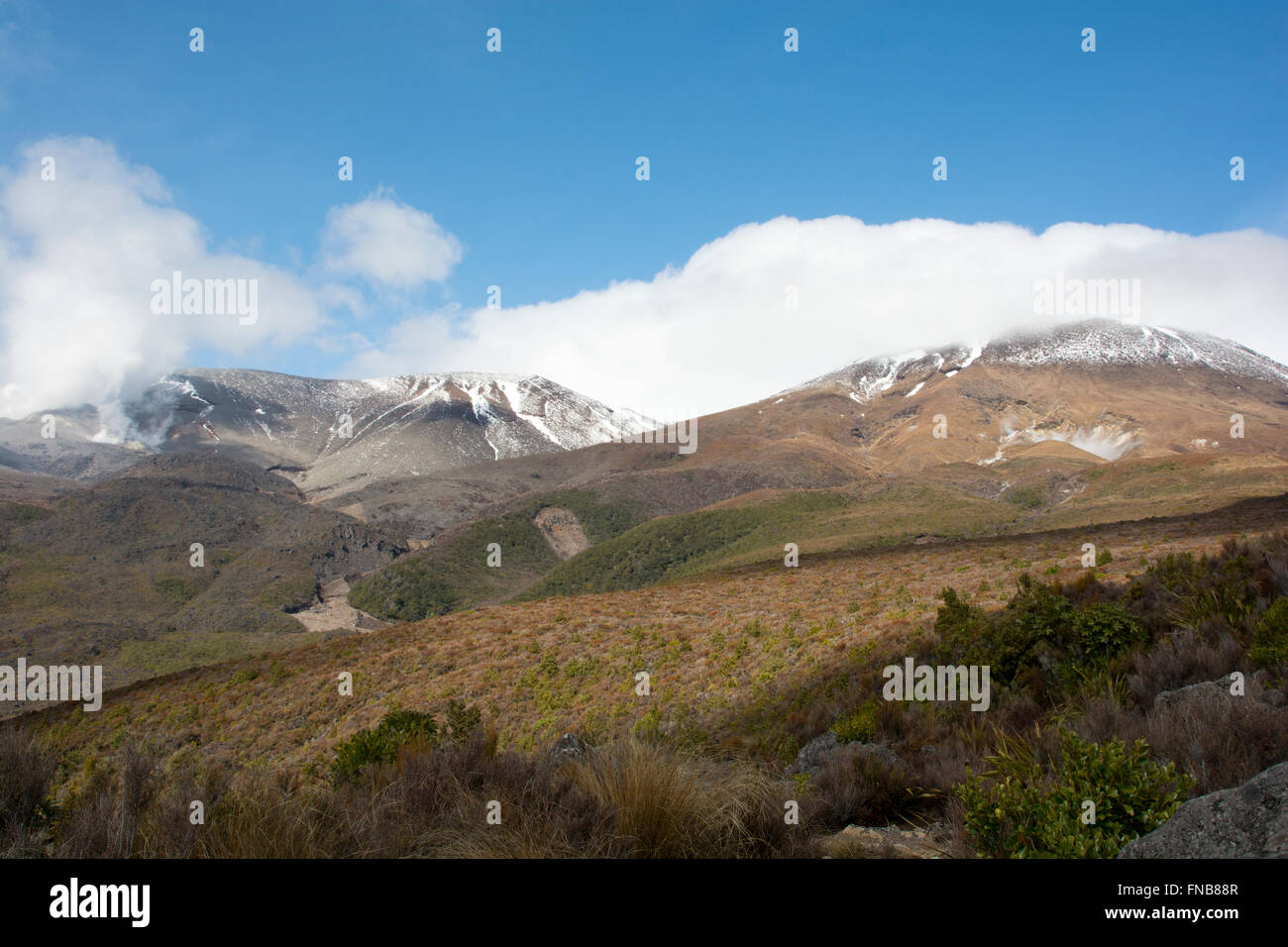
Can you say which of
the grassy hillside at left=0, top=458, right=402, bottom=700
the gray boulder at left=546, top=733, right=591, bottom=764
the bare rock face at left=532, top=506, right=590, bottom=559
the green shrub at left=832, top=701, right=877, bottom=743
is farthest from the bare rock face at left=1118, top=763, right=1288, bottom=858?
the bare rock face at left=532, top=506, right=590, bottom=559

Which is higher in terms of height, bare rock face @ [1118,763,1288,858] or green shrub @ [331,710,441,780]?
bare rock face @ [1118,763,1288,858]

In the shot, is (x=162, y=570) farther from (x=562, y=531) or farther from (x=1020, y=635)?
(x=1020, y=635)

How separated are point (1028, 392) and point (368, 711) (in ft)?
653

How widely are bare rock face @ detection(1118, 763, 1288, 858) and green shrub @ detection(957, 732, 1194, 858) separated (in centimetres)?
32

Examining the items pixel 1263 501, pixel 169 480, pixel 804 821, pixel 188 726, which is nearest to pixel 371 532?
pixel 169 480

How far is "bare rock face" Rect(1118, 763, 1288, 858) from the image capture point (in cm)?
308

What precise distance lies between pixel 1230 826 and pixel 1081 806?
72 cm

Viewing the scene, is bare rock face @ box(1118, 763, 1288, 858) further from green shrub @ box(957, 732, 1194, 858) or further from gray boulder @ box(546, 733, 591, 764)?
gray boulder @ box(546, 733, 591, 764)

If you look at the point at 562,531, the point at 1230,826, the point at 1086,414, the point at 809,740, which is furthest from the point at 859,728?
the point at 1086,414

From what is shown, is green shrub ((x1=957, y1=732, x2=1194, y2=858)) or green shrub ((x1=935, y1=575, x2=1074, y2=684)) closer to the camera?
green shrub ((x1=957, y1=732, x2=1194, y2=858))

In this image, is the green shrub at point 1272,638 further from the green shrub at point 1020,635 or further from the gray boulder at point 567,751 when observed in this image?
the gray boulder at point 567,751

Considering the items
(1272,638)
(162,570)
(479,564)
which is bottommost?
(1272,638)

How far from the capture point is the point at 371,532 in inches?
5605

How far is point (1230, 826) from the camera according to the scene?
3.19m
